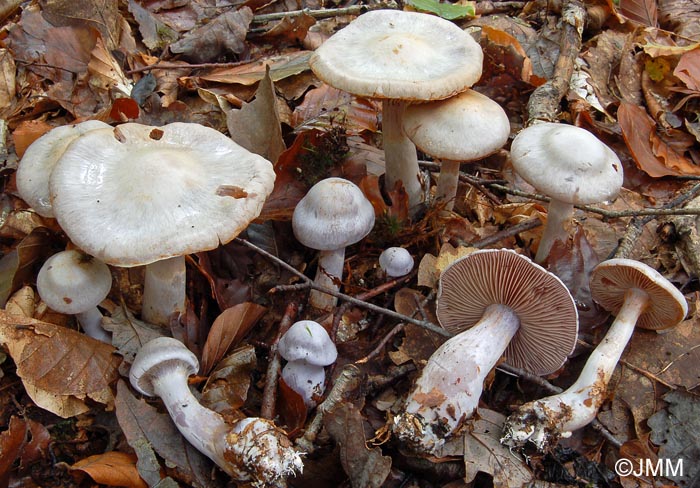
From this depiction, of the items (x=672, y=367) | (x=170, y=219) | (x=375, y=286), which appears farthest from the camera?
(x=375, y=286)

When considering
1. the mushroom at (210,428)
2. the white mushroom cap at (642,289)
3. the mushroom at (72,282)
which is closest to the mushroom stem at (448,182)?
the white mushroom cap at (642,289)

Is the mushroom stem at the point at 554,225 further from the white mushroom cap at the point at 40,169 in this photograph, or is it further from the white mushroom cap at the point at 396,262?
the white mushroom cap at the point at 40,169

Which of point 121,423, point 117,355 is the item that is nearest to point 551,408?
point 121,423

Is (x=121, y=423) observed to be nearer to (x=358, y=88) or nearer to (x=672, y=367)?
(x=358, y=88)

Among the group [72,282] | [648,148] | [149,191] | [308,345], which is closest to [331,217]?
[308,345]

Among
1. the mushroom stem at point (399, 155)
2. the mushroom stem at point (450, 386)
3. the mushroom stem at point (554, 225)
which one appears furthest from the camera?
the mushroom stem at point (399, 155)

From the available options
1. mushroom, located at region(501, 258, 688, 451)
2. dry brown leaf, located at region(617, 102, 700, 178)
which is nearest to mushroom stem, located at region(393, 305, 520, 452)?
mushroom, located at region(501, 258, 688, 451)
